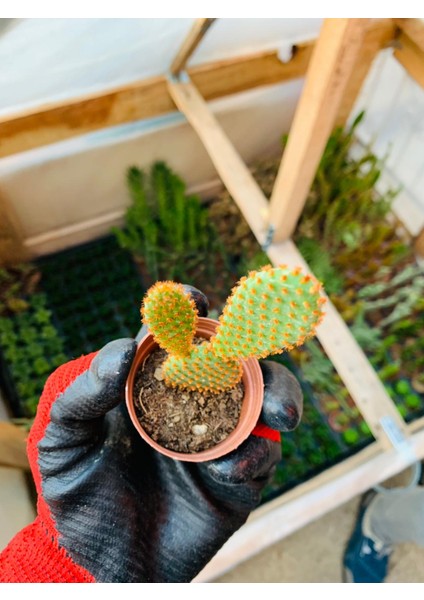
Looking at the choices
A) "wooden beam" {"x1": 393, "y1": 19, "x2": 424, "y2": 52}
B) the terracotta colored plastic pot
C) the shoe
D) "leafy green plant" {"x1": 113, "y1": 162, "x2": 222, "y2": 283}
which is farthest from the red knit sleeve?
"wooden beam" {"x1": 393, "y1": 19, "x2": 424, "y2": 52}

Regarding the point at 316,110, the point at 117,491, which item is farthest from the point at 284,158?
the point at 117,491

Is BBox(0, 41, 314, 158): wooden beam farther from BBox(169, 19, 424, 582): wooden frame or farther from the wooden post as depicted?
the wooden post

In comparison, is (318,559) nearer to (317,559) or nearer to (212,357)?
(317,559)

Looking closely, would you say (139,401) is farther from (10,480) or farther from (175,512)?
(10,480)

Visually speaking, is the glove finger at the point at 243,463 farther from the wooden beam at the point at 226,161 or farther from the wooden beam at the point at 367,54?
the wooden beam at the point at 367,54
